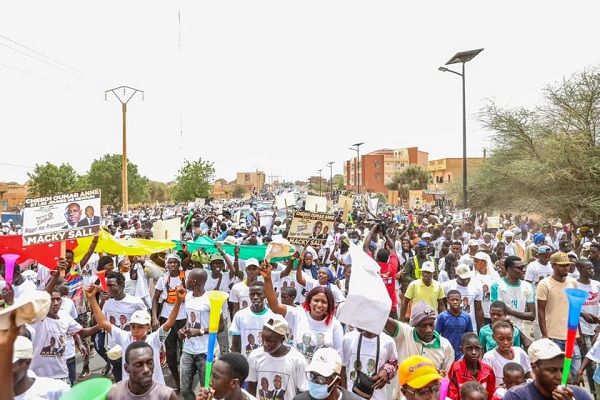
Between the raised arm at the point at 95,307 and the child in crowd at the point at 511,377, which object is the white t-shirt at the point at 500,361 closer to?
the child in crowd at the point at 511,377

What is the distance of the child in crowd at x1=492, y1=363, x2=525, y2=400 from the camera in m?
4.25

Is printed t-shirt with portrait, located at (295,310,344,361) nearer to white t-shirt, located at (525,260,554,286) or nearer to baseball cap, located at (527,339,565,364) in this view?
baseball cap, located at (527,339,565,364)

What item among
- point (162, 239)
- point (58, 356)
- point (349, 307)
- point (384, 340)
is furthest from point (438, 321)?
point (162, 239)

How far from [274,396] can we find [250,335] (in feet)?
3.90

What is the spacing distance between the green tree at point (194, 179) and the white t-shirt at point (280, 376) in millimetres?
56821

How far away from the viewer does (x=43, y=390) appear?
3701 mm

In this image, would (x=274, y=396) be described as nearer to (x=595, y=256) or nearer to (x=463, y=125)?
(x=595, y=256)

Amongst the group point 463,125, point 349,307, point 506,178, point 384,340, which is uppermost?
point 463,125

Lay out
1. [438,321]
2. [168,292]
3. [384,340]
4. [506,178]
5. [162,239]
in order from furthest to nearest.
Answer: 1. [506,178]
2. [162,239]
3. [168,292]
4. [438,321]
5. [384,340]

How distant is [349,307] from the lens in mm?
4312

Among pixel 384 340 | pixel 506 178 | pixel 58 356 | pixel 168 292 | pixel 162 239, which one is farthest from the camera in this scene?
pixel 506 178

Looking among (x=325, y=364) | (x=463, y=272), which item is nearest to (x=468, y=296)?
(x=463, y=272)

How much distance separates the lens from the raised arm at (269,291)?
503 cm

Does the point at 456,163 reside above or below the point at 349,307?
above
